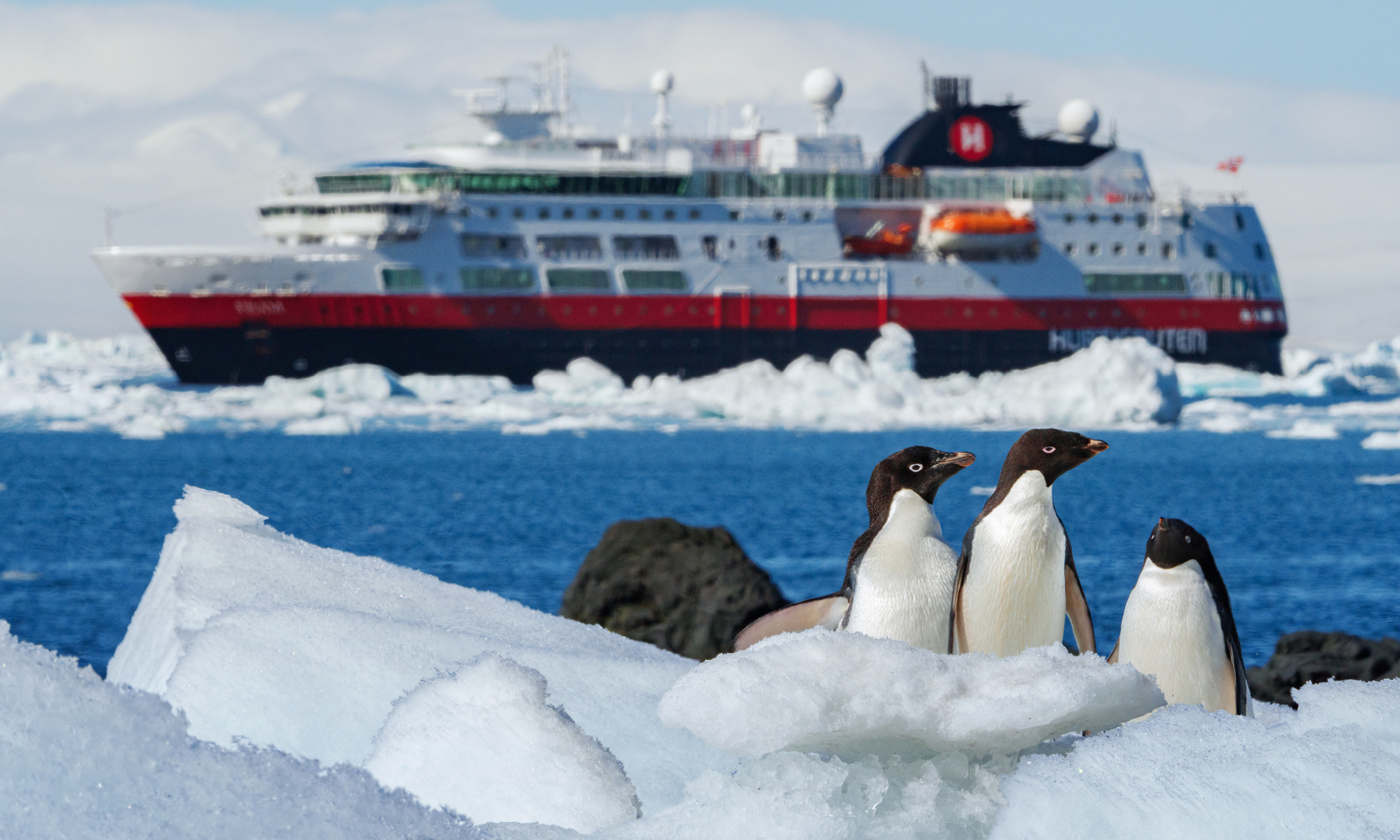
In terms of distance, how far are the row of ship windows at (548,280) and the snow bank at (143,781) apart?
1503 inches

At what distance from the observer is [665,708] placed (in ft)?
8.40

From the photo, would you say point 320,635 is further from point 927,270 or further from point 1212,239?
point 1212,239

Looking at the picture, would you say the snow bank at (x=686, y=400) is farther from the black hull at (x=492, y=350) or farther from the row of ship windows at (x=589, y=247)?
the row of ship windows at (x=589, y=247)

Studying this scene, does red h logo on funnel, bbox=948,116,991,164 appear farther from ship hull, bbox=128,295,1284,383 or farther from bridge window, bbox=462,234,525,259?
bridge window, bbox=462,234,525,259

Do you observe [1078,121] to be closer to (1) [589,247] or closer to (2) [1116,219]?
(2) [1116,219]

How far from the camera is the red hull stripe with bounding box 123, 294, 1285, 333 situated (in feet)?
129

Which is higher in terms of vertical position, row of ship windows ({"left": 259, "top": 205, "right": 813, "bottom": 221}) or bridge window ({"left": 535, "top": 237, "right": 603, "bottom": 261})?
row of ship windows ({"left": 259, "top": 205, "right": 813, "bottom": 221})

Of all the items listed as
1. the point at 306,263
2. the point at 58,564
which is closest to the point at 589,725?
the point at 58,564

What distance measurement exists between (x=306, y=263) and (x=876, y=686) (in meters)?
38.9

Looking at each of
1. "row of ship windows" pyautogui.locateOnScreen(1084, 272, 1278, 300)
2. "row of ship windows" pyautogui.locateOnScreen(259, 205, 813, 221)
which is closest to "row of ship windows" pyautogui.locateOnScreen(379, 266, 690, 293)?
"row of ship windows" pyautogui.locateOnScreen(259, 205, 813, 221)

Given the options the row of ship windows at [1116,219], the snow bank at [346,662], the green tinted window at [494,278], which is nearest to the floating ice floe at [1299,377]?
the row of ship windows at [1116,219]

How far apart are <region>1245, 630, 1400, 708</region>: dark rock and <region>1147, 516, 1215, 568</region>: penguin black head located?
10.8ft

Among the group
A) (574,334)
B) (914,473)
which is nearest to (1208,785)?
(914,473)

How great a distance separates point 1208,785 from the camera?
2521 millimetres
